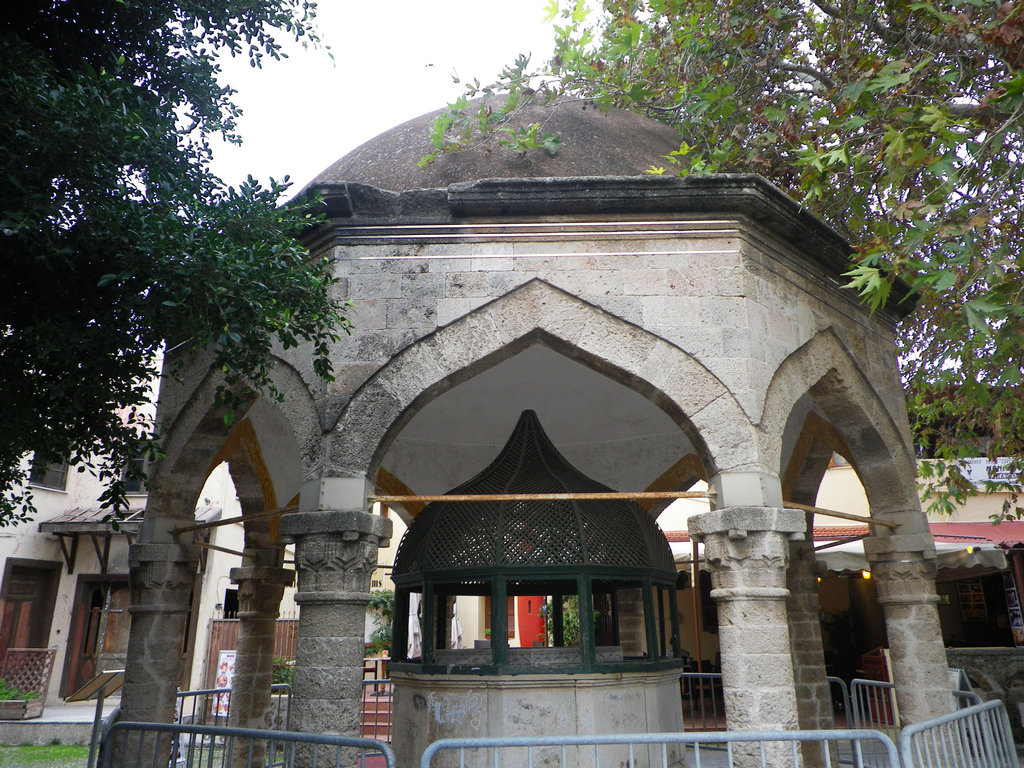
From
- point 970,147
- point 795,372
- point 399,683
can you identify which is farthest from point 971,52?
point 399,683

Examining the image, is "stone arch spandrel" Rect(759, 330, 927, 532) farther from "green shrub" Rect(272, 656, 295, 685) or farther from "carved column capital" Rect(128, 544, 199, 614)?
"green shrub" Rect(272, 656, 295, 685)

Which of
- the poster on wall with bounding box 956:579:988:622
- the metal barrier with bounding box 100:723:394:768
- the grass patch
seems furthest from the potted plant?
the poster on wall with bounding box 956:579:988:622

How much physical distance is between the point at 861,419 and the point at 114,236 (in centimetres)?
517

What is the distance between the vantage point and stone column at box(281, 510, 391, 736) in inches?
173

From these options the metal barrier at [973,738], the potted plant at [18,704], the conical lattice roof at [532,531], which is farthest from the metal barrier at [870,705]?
the potted plant at [18,704]

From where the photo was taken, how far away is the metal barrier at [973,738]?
409 cm

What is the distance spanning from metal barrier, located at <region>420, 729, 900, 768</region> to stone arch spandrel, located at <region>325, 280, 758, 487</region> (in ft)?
5.28

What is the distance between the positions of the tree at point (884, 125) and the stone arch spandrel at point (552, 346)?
1144 mm

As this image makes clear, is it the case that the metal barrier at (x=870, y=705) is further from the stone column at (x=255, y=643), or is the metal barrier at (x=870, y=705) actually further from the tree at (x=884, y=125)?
the stone column at (x=255, y=643)

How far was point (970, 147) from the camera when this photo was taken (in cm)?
439

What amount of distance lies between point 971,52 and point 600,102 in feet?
8.55

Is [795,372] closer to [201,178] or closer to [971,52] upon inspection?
[971,52]

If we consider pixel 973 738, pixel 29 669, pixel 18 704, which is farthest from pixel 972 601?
pixel 29 669

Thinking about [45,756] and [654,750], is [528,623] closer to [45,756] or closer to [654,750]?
[45,756]
